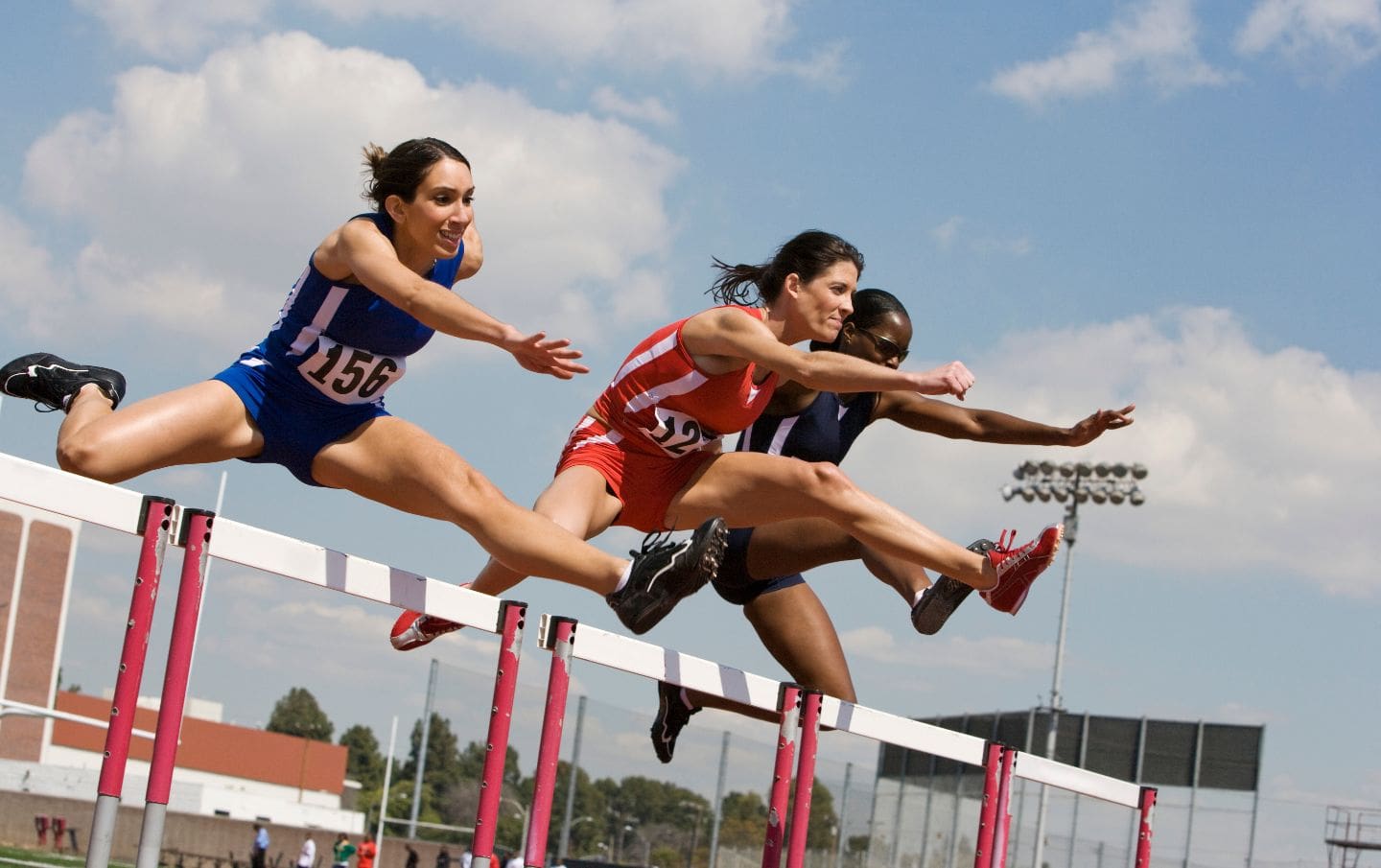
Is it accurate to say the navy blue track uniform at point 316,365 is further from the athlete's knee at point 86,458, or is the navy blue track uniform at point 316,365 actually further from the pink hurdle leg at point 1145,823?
the pink hurdle leg at point 1145,823

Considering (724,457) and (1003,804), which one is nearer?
(724,457)

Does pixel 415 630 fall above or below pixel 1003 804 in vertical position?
above

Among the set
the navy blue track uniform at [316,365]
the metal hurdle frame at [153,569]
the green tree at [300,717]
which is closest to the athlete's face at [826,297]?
the navy blue track uniform at [316,365]

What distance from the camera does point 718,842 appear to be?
16281 mm

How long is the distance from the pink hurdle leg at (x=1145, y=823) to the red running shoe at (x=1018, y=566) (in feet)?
5.13

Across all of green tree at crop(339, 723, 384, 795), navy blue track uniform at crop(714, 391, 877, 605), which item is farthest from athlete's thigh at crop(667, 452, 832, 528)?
green tree at crop(339, 723, 384, 795)

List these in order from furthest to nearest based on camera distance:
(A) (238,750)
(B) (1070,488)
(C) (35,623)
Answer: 1. (A) (238,750)
2. (C) (35,623)
3. (B) (1070,488)

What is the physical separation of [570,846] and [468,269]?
13098 millimetres

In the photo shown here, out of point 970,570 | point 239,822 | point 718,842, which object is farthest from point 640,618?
point 239,822

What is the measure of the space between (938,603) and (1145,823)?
163cm

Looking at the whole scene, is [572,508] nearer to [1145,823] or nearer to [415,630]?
[415,630]

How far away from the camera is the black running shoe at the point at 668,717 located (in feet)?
20.3

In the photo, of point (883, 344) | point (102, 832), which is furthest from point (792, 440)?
point (102, 832)

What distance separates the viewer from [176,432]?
435 cm
